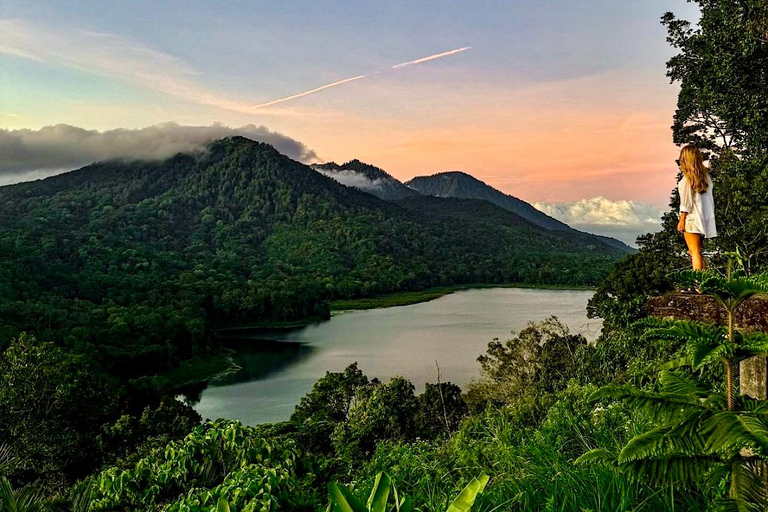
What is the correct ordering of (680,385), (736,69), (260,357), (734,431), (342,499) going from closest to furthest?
1. (342,499)
2. (734,431)
3. (680,385)
4. (736,69)
5. (260,357)

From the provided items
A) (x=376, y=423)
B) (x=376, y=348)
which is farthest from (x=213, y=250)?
(x=376, y=423)

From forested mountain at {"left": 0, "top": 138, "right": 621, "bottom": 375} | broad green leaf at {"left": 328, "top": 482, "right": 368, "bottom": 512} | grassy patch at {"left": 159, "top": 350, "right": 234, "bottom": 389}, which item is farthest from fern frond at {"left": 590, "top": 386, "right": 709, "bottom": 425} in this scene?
forested mountain at {"left": 0, "top": 138, "right": 621, "bottom": 375}

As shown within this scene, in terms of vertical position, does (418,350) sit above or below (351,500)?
below

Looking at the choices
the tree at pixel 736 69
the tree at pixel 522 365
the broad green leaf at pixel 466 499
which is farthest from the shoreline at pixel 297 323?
the broad green leaf at pixel 466 499

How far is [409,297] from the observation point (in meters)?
66.2

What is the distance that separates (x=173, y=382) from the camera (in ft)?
99.6

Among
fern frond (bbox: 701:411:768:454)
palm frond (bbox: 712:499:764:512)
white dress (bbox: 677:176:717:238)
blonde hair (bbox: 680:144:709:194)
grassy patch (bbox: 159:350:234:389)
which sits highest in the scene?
blonde hair (bbox: 680:144:709:194)

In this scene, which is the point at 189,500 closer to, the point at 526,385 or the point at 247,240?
the point at 526,385

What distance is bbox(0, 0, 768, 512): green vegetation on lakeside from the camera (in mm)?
1758

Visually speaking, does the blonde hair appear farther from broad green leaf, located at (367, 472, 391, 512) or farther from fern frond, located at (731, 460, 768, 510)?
broad green leaf, located at (367, 472, 391, 512)

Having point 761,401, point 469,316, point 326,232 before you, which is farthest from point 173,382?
point 326,232

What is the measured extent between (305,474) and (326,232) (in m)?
93.7

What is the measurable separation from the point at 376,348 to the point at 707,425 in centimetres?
3542

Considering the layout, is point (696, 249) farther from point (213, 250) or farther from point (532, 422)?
point (213, 250)
